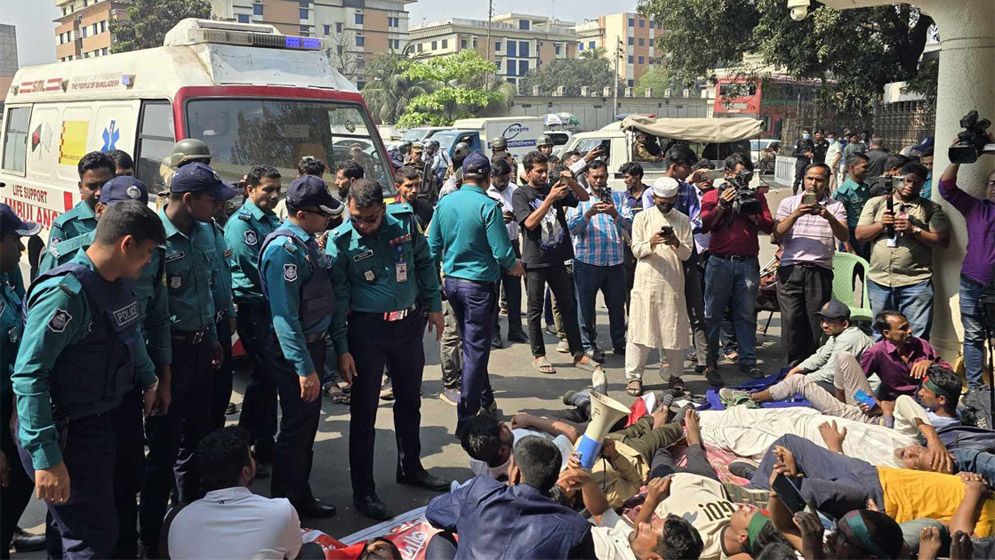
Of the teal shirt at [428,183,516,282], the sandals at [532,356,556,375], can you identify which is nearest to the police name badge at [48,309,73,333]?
the teal shirt at [428,183,516,282]

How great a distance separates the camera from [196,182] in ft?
13.6

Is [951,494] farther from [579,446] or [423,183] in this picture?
[423,183]

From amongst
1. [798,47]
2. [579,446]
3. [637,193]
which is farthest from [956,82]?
[798,47]

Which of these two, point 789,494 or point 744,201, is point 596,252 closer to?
point 744,201

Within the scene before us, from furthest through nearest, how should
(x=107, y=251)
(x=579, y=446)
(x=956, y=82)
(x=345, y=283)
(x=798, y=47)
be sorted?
(x=798, y=47) < (x=956, y=82) < (x=345, y=283) < (x=579, y=446) < (x=107, y=251)

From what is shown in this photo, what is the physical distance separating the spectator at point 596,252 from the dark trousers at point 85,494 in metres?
4.76

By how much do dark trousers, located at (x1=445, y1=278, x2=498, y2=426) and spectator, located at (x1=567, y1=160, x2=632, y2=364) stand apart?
1.94m

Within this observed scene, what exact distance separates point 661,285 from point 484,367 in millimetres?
1856

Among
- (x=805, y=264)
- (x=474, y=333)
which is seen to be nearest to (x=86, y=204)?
(x=474, y=333)

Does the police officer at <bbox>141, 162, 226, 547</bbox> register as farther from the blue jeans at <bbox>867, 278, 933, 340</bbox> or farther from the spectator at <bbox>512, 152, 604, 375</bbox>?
the blue jeans at <bbox>867, 278, 933, 340</bbox>

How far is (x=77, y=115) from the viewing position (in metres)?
8.54

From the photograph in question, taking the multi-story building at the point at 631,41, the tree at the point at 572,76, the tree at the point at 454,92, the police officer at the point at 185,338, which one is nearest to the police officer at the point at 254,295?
the police officer at the point at 185,338

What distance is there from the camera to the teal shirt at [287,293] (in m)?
4.04

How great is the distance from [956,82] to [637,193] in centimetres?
273
